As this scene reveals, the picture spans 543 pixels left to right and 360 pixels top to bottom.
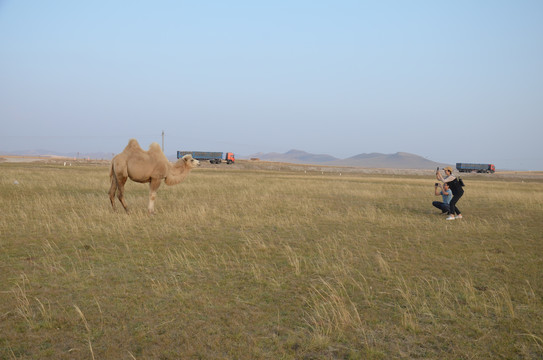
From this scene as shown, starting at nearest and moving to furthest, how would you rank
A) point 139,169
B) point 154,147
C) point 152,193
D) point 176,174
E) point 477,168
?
point 139,169
point 152,193
point 154,147
point 176,174
point 477,168

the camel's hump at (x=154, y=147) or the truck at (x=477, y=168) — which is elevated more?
the camel's hump at (x=154, y=147)

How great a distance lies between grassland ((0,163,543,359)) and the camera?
163 inches

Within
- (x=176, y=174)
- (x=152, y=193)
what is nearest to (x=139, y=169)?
(x=152, y=193)

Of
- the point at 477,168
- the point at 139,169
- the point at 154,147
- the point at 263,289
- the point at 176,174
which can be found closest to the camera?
the point at 263,289

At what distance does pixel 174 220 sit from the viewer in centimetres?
1139

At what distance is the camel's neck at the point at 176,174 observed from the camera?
13391mm

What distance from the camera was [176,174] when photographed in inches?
535

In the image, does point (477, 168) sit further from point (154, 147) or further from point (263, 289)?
point (263, 289)

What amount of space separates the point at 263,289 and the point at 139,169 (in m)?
7.97

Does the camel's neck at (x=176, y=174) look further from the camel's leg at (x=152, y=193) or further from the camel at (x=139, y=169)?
the camel's leg at (x=152, y=193)

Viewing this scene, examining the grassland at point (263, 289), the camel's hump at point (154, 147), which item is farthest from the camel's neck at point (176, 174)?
the grassland at point (263, 289)

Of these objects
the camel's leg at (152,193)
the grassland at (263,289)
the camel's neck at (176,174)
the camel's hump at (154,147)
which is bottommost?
the grassland at (263,289)

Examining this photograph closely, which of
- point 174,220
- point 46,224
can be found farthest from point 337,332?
point 46,224

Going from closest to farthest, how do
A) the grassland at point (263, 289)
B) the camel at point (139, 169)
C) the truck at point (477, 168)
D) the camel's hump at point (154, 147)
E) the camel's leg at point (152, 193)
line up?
the grassland at point (263, 289) < the camel at point (139, 169) < the camel's leg at point (152, 193) < the camel's hump at point (154, 147) < the truck at point (477, 168)
